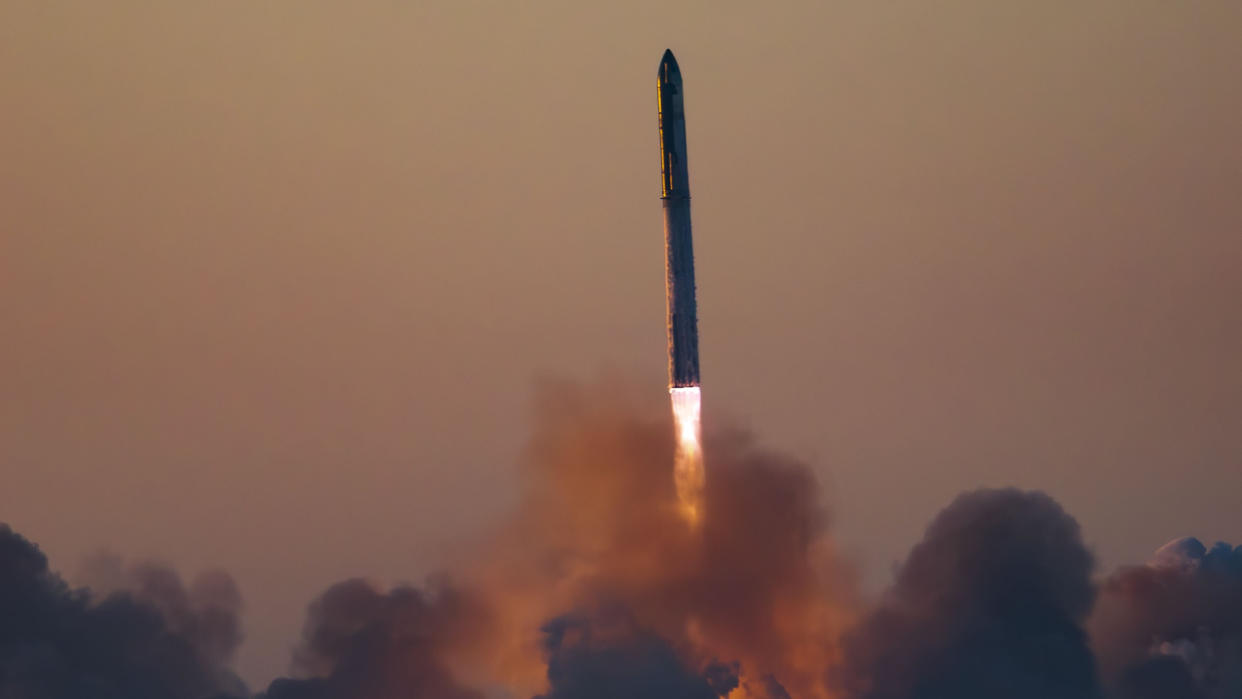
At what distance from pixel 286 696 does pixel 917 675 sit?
1446 inches

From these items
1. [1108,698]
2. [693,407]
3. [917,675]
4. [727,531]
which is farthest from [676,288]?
[1108,698]

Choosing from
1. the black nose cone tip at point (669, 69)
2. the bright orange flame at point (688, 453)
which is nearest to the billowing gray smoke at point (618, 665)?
the bright orange flame at point (688, 453)

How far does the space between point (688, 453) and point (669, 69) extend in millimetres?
22330

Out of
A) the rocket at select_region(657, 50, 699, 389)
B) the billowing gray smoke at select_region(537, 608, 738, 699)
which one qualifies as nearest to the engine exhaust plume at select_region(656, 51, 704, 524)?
the rocket at select_region(657, 50, 699, 389)

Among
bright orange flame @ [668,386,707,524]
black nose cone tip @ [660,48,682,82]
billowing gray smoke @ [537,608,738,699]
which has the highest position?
black nose cone tip @ [660,48,682,82]

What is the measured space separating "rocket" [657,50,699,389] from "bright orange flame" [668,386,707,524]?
49.5 inches

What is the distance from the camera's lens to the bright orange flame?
13500 cm

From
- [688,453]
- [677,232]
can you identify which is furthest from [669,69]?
[688,453]

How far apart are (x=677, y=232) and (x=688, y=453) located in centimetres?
1424

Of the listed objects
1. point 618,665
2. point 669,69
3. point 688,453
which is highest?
point 669,69

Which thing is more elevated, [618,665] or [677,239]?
[677,239]

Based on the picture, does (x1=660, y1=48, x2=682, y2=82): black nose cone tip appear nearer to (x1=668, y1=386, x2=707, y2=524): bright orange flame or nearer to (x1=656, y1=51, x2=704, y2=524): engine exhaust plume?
(x1=656, y1=51, x2=704, y2=524): engine exhaust plume

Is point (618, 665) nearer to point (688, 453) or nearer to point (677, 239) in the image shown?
point (688, 453)

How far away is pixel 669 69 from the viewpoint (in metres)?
134
